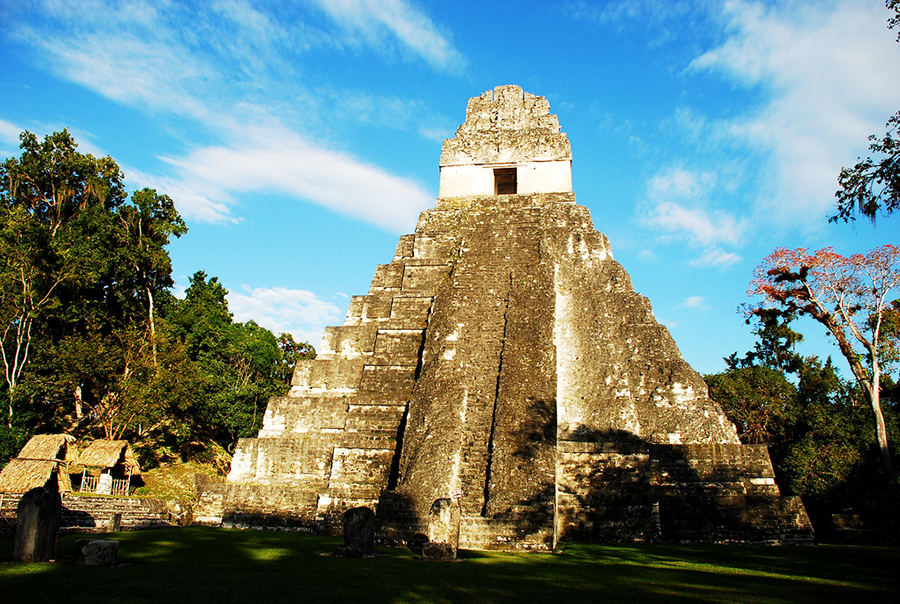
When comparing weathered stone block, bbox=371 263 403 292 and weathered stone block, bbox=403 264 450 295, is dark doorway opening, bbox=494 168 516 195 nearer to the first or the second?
weathered stone block, bbox=403 264 450 295

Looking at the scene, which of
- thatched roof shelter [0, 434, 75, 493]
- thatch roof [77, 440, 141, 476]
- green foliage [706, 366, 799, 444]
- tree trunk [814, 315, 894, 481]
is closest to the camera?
thatched roof shelter [0, 434, 75, 493]

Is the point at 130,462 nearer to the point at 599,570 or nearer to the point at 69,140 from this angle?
the point at 69,140

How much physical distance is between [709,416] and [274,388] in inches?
739

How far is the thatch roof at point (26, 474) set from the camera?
12.5 metres

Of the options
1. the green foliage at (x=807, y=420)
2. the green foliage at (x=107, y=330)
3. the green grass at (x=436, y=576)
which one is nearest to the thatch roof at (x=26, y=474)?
the green foliage at (x=107, y=330)

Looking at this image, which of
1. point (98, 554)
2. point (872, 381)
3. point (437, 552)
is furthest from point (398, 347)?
point (872, 381)

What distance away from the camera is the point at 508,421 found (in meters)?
8.89

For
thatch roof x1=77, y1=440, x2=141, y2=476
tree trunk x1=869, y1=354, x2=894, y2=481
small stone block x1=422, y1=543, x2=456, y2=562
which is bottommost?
small stone block x1=422, y1=543, x2=456, y2=562

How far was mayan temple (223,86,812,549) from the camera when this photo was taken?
8289 mm

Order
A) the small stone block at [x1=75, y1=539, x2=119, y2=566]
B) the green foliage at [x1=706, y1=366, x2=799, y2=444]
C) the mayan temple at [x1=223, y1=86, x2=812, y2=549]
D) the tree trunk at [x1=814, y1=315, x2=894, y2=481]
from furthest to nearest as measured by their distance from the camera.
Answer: the green foliage at [x1=706, y1=366, x2=799, y2=444] → the tree trunk at [x1=814, y1=315, x2=894, y2=481] → the mayan temple at [x1=223, y1=86, x2=812, y2=549] → the small stone block at [x1=75, y1=539, x2=119, y2=566]

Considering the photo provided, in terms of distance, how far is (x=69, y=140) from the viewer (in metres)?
21.1

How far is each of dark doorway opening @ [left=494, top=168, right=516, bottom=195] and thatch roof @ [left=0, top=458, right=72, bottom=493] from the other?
12286mm

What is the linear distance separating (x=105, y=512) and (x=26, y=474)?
199 centimetres

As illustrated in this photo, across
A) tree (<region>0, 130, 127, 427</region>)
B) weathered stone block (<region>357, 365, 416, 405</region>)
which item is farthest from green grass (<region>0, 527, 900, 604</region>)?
tree (<region>0, 130, 127, 427</region>)
